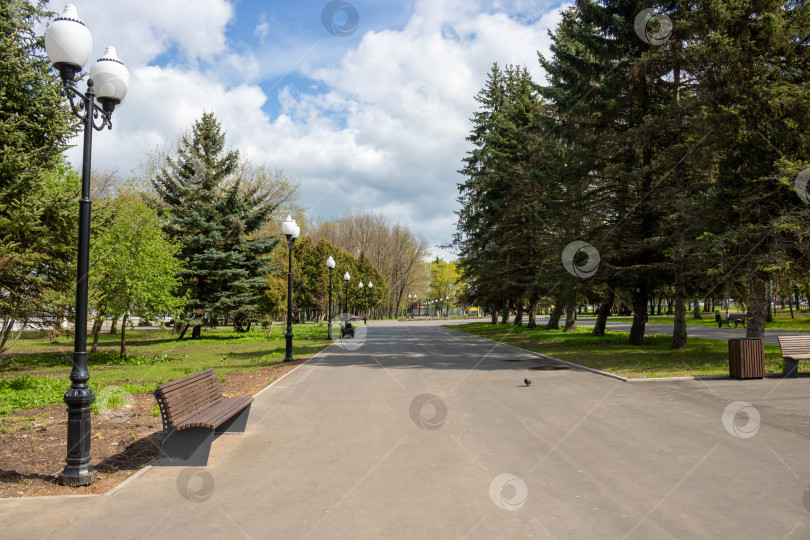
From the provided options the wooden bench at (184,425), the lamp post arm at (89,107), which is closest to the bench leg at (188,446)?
the wooden bench at (184,425)

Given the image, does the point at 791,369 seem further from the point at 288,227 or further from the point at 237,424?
the point at 288,227

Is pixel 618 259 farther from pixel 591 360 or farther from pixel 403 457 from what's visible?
pixel 403 457

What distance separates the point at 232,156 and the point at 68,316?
18.5 metres

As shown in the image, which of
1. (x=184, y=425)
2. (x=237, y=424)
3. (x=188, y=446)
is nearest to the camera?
(x=184, y=425)

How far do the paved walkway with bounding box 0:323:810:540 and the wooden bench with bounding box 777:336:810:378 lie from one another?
6.79 feet

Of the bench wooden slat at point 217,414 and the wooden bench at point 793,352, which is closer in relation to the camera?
the bench wooden slat at point 217,414

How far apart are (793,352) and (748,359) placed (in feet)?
4.60

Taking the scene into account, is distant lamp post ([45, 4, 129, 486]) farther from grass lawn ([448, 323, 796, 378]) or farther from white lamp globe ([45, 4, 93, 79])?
grass lawn ([448, 323, 796, 378])

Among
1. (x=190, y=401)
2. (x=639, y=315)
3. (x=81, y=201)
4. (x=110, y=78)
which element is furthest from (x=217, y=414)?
(x=639, y=315)

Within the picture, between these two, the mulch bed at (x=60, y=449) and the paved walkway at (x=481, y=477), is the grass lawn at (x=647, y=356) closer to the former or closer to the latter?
the paved walkway at (x=481, y=477)

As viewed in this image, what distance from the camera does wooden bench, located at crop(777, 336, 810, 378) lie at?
36.0 feet

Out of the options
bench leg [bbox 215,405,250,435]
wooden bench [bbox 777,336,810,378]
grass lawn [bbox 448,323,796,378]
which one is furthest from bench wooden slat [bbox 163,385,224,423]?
wooden bench [bbox 777,336,810,378]

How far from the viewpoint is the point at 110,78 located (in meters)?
5.66

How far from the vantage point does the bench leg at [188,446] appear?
217 inches
